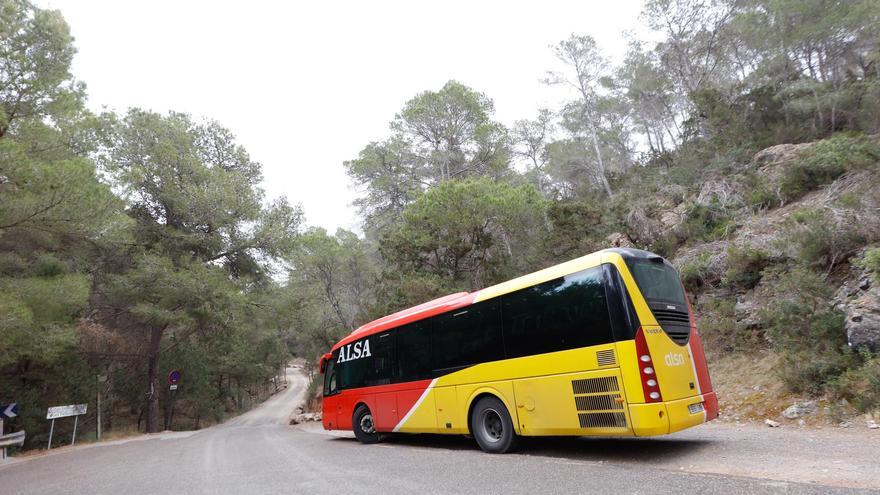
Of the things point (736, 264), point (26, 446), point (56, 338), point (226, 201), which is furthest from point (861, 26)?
point (26, 446)

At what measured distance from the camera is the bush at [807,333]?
724 centimetres

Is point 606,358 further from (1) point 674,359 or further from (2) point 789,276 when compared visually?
(2) point 789,276

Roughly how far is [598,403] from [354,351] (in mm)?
6421

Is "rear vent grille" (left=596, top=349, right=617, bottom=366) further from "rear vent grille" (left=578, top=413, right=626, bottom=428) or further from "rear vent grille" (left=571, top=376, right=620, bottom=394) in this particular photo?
"rear vent grille" (left=578, top=413, right=626, bottom=428)

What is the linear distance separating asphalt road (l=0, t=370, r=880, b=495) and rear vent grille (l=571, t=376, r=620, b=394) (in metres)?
0.89

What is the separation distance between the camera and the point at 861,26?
1709cm

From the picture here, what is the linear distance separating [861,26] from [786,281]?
15.7 meters

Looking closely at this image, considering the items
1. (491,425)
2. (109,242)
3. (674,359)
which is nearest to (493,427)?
(491,425)

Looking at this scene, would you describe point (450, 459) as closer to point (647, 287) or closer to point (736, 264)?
point (647, 287)

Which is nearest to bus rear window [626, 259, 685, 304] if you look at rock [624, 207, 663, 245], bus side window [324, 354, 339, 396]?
bus side window [324, 354, 339, 396]

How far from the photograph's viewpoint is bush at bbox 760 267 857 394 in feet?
23.7

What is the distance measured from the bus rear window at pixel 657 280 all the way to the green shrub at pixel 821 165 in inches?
343

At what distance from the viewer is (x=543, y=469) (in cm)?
554

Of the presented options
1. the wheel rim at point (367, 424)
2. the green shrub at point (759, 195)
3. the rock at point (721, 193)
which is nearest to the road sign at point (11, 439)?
the wheel rim at point (367, 424)
